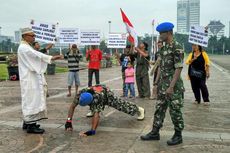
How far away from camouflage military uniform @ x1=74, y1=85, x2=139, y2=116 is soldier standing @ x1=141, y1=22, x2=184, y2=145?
1.23 metres

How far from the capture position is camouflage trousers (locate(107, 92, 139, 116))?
7.90 metres

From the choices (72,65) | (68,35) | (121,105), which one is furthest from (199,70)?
(68,35)

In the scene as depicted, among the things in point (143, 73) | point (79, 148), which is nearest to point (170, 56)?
point (79, 148)

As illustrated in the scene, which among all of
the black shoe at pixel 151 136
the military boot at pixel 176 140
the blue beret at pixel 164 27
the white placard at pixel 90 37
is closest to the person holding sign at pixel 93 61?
the white placard at pixel 90 37

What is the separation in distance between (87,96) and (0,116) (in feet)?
10.5

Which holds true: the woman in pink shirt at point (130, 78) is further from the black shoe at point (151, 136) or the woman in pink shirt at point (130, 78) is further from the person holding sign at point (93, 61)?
the black shoe at point (151, 136)

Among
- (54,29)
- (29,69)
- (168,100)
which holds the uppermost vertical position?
(54,29)

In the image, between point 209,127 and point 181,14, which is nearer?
point 209,127

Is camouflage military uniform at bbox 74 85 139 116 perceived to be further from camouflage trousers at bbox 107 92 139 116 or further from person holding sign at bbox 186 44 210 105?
person holding sign at bbox 186 44 210 105

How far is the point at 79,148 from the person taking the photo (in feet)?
20.8

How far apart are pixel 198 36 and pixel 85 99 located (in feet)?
19.2

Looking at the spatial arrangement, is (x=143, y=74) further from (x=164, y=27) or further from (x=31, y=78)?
(x=164, y=27)

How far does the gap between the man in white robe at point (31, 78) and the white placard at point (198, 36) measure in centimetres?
538

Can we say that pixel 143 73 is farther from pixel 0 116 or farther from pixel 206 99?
pixel 0 116
